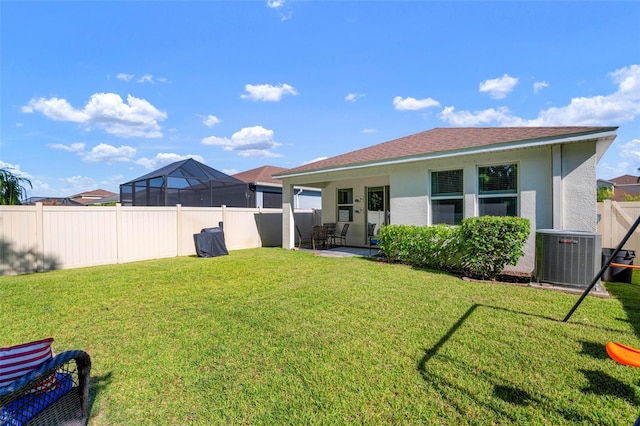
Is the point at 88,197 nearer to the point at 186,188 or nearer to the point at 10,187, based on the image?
the point at 186,188

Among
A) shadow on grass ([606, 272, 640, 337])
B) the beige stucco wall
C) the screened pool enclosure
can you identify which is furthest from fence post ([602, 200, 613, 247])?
the screened pool enclosure

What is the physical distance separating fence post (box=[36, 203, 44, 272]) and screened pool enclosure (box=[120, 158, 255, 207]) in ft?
17.1

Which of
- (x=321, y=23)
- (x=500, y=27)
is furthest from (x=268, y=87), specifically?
(x=500, y=27)

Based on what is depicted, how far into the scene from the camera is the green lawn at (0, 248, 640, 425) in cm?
227

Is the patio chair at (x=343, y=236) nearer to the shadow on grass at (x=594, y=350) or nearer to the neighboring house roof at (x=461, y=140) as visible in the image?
the neighboring house roof at (x=461, y=140)

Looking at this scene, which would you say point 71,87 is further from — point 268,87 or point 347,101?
point 347,101

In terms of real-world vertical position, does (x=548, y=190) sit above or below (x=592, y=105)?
below

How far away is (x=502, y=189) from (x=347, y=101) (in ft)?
26.4

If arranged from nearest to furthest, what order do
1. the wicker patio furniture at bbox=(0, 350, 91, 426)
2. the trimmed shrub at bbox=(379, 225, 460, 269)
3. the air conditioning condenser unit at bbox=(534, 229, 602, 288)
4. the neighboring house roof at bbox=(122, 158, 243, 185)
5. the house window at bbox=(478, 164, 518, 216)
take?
the wicker patio furniture at bbox=(0, 350, 91, 426), the air conditioning condenser unit at bbox=(534, 229, 602, 288), the house window at bbox=(478, 164, 518, 216), the trimmed shrub at bbox=(379, 225, 460, 269), the neighboring house roof at bbox=(122, 158, 243, 185)

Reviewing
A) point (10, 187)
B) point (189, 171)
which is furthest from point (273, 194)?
point (10, 187)

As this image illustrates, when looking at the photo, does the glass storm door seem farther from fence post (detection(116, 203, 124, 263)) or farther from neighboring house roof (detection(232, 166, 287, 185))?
fence post (detection(116, 203, 124, 263))

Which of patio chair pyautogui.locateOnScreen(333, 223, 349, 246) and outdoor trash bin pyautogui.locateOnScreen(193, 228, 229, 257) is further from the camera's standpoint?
patio chair pyautogui.locateOnScreen(333, 223, 349, 246)

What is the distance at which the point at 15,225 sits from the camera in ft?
25.0

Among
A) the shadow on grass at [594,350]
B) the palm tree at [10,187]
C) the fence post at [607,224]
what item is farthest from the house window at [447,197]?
the palm tree at [10,187]
